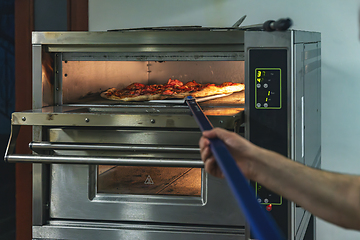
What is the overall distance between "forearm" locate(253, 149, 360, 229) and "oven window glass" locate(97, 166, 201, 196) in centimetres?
70

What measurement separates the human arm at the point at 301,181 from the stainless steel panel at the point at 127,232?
683 mm

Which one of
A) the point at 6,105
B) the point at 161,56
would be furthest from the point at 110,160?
the point at 6,105

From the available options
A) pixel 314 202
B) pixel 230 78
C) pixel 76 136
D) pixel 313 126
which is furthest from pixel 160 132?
pixel 314 202

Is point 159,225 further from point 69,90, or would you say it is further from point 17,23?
point 17,23

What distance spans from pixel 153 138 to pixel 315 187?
818 mm

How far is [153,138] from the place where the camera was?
132cm

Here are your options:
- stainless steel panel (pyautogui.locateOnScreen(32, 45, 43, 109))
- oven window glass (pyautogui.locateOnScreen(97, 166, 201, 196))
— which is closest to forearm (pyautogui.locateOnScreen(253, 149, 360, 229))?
oven window glass (pyautogui.locateOnScreen(97, 166, 201, 196))

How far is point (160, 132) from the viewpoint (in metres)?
1.32

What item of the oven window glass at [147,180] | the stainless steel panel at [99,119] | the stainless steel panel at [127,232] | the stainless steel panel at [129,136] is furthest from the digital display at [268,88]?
the stainless steel panel at [127,232]

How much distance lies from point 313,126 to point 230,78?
0.48 m

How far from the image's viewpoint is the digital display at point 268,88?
1.21 meters

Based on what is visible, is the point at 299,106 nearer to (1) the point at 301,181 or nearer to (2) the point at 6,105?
(1) the point at 301,181

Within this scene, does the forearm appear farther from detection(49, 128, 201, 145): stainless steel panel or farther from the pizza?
the pizza

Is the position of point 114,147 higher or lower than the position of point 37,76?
lower
